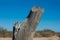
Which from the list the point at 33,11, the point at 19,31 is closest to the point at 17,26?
the point at 19,31

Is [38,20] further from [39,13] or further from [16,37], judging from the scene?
[16,37]

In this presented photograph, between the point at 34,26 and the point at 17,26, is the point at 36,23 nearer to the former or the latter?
the point at 34,26

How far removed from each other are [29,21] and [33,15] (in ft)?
0.54

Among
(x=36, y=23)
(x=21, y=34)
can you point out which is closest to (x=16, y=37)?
(x=21, y=34)

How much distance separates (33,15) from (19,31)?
1.56ft

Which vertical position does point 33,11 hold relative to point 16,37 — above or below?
above

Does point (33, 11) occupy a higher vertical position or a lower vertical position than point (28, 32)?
higher

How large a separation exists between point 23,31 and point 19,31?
0.09m

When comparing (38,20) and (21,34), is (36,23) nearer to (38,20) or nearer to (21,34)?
(38,20)

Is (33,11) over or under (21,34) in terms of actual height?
over

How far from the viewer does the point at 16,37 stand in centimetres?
541

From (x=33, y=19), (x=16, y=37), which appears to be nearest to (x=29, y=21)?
(x=33, y=19)

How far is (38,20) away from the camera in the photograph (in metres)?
5.37

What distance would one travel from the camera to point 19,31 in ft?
17.5
